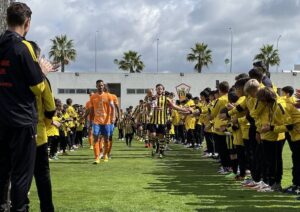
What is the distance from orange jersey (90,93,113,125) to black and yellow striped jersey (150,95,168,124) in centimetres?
187

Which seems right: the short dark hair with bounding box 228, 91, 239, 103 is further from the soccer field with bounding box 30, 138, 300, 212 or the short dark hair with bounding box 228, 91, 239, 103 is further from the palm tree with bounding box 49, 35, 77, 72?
the palm tree with bounding box 49, 35, 77, 72

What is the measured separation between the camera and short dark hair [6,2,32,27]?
529cm

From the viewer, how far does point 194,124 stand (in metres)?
22.8

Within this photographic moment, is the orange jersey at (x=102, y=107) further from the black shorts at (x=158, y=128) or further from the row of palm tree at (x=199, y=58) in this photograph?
the row of palm tree at (x=199, y=58)

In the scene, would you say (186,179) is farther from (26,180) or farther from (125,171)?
(26,180)

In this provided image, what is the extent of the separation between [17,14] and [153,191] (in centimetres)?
499

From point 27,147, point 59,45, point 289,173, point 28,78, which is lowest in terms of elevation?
point 289,173

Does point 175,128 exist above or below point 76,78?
below

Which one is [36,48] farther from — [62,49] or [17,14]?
[62,49]

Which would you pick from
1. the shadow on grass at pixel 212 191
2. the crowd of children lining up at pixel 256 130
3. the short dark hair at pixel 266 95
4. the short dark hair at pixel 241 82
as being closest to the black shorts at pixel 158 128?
the crowd of children lining up at pixel 256 130

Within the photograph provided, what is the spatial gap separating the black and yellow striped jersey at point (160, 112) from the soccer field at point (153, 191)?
299cm

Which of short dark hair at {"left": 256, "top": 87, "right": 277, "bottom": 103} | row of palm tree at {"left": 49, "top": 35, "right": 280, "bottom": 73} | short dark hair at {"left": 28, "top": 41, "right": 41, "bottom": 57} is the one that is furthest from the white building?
short dark hair at {"left": 28, "top": 41, "right": 41, "bottom": 57}

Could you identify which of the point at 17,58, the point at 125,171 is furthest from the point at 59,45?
the point at 17,58

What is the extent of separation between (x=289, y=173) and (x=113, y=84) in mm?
58339
